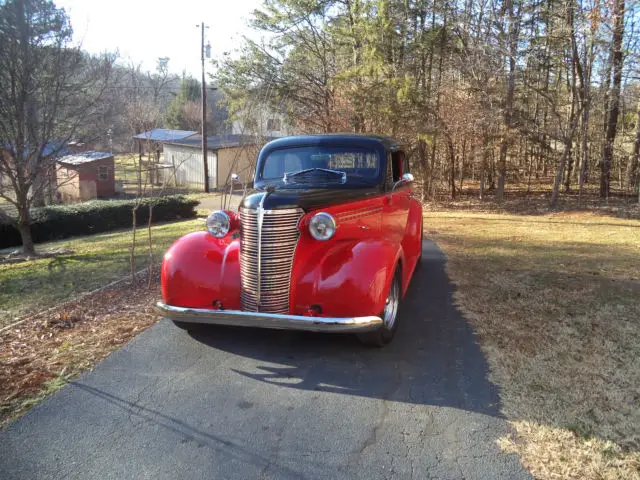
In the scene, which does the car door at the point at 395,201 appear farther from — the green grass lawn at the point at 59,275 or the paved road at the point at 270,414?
the green grass lawn at the point at 59,275

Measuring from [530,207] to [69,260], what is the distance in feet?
54.0

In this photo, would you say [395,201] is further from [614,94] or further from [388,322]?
[614,94]

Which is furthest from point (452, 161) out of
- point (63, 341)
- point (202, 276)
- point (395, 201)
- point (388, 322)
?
point (63, 341)

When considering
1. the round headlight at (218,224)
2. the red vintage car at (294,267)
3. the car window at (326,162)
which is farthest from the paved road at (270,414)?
the car window at (326,162)

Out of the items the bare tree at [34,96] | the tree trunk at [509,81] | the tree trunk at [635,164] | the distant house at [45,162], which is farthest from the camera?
the tree trunk at [635,164]

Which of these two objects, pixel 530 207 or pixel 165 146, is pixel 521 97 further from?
pixel 165 146

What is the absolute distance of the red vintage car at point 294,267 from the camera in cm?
363

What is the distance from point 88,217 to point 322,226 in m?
15.3

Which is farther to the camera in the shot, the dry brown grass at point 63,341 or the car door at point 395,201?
the car door at point 395,201

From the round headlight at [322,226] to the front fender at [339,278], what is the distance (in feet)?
0.32

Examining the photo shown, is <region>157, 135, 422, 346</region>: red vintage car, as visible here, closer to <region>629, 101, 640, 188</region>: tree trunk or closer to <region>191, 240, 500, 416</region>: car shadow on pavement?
<region>191, 240, 500, 416</region>: car shadow on pavement

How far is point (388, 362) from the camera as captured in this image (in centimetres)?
387

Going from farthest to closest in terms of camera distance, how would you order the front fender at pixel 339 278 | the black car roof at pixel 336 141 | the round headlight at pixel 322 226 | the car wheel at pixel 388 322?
1. the black car roof at pixel 336 141
2. the car wheel at pixel 388 322
3. the round headlight at pixel 322 226
4. the front fender at pixel 339 278

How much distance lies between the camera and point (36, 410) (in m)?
3.08
